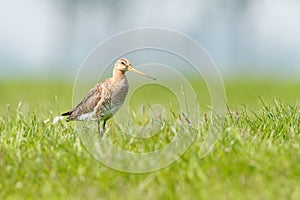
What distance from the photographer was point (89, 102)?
26.7 feet

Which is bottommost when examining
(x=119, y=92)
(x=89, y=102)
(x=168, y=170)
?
(x=89, y=102)

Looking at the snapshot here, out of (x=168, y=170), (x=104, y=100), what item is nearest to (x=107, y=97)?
(x=104, y=100)

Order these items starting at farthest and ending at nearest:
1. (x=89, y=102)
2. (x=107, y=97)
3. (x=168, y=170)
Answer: (x=89, y=102)
(x=107, y=97)
(x=168, y=170)

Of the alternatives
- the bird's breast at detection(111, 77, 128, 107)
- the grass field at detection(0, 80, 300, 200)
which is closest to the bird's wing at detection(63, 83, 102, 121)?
the bird's breast at detection(111, 77, 128, 107)

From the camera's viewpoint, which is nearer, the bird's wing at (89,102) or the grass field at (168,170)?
the grass field at (168,170)

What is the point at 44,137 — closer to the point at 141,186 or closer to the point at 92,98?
the point at 92,98

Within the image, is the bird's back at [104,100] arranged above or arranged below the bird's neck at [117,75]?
below

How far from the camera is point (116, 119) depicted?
8.23 meters

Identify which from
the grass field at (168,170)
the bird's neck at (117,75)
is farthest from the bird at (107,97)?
the grass field at (168,170)

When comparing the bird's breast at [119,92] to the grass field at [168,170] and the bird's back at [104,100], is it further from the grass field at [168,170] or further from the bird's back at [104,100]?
the grass field at [168,170]

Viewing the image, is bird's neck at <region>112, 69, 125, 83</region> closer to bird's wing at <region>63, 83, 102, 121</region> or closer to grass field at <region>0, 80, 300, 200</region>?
bird's wing at <region>63, 83, 102, 121</region>

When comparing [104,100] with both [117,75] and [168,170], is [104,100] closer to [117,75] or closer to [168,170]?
[117,75]

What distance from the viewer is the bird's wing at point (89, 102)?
809 centimetres

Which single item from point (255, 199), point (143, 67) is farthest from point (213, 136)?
point (255, 199)
